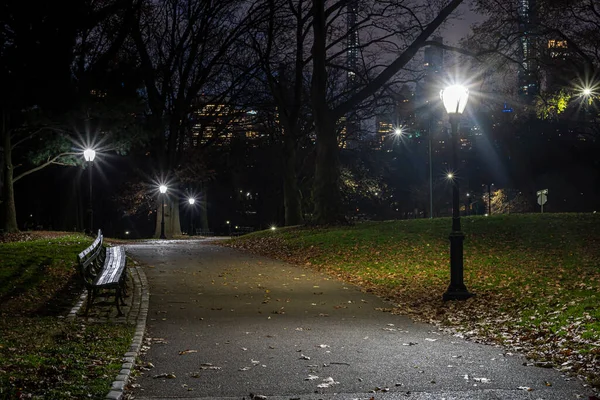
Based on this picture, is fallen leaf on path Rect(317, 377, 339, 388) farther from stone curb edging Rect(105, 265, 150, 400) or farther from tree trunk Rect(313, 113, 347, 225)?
tree trunk Rect(313, 113, 347, 225)

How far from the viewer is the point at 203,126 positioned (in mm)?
46625

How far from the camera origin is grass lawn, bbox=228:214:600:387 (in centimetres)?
909

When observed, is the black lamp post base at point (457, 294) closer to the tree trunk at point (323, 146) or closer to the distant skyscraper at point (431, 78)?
the tree trunk at point (323, 146)

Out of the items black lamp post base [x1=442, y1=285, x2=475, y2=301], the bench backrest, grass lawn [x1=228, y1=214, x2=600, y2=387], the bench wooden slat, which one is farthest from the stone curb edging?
black lamp post base [x1=442, y1=285, x2=475, y2=301]

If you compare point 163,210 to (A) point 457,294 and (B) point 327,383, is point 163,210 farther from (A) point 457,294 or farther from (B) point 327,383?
(B) point 327,383

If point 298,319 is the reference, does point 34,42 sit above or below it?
above

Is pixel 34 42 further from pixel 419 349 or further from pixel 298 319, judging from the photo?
pixel 419 349

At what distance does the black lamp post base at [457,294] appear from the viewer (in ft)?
41.3

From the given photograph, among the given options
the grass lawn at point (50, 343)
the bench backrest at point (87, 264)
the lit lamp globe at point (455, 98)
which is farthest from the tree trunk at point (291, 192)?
the lit lamp globe at point (455, 98)

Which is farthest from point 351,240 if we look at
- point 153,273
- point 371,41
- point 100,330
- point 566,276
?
point 100,330

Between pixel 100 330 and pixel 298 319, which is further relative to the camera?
pixel 298 319

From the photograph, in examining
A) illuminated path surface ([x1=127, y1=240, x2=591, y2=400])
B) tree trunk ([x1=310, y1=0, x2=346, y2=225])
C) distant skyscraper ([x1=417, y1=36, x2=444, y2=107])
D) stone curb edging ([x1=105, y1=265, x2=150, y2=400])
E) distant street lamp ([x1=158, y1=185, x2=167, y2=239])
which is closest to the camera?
stone curb edging ([x1=105, y1=265, x2=150, y2=400])

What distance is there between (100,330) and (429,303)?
620cm

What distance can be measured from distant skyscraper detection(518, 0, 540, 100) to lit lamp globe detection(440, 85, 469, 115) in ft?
45.6
